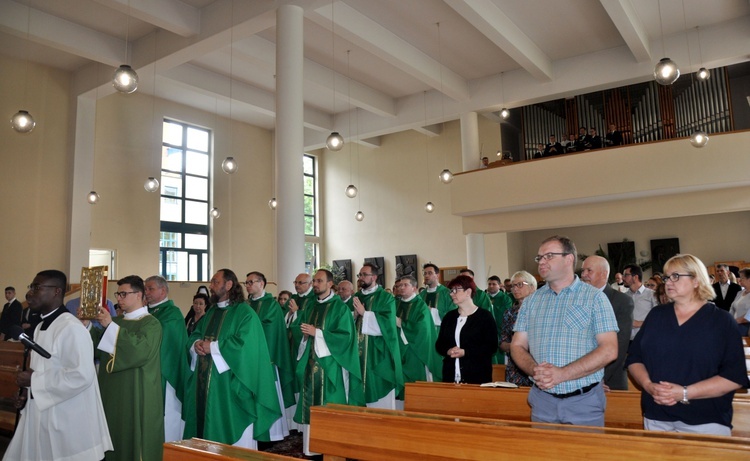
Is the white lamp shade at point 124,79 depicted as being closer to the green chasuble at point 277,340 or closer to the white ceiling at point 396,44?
the green chasuble at point 277,340

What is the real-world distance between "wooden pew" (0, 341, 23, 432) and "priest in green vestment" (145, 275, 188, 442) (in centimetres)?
130

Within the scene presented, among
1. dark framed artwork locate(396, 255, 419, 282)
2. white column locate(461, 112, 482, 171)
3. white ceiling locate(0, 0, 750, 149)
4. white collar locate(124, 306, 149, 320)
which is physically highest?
white ceiling locate(0, 0, 750, 149)

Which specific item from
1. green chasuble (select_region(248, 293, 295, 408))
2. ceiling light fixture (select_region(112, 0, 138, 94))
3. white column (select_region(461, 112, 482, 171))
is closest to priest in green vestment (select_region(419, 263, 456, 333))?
green chasuble (select_region(248, 293, 295, 408))

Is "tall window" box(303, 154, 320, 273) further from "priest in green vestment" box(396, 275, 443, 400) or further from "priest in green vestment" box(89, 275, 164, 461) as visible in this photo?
"priest in green vestment" box(89, 275, 164, 461)

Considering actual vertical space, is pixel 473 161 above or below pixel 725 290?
above

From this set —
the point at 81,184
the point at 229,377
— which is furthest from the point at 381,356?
the point at 81,184

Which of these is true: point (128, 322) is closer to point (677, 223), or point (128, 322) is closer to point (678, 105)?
point (678, 105)

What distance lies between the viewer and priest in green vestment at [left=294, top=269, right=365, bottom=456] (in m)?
5.94

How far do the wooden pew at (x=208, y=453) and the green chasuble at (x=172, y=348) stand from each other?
2.64 metres

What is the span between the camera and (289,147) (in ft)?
30.8

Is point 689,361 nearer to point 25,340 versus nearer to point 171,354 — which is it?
point 25,340

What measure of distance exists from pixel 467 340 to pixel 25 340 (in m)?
3.07

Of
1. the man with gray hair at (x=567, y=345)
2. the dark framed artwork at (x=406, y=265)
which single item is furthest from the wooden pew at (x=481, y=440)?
the dark framed artwork at (x=406, y=265)

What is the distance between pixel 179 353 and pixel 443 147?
14.4 meters
